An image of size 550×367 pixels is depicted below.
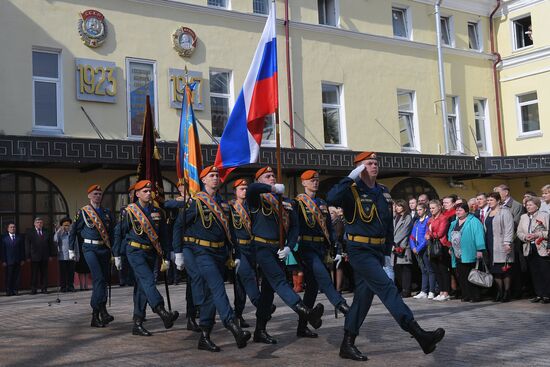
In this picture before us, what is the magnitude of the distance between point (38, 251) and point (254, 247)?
9.28 metres

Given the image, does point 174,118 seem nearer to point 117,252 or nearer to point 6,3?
point 6,3

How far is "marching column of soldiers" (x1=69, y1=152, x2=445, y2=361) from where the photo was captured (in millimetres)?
7199

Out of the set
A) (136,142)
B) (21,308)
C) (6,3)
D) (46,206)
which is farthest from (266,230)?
(6,3)

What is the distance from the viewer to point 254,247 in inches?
334

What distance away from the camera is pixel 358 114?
74.8 ft

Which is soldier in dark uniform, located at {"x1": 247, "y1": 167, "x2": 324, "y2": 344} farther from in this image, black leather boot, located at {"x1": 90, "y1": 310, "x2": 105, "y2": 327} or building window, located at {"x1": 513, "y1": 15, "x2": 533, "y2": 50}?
building window, located at {"x1": 513, "y1": 15, "x2": 533, "y2": 50}

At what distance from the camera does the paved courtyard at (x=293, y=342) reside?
7.03 meters

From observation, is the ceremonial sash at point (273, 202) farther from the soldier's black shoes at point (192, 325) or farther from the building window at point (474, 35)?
the building window at point (474, 35)

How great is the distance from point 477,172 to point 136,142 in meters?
12.2

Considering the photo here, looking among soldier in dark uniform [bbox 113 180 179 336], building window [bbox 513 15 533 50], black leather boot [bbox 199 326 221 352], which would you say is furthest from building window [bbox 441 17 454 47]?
black leather boot [bbox 199 326 221 352]

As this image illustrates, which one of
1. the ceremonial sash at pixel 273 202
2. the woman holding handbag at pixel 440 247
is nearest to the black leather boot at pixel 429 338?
the ceremonial sash at pixel 273 202

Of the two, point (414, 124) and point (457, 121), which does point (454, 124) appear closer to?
point (457, 121)

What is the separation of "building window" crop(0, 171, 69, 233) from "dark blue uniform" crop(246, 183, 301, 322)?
10.2 meters

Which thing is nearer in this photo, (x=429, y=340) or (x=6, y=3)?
(x=429, y=340)
